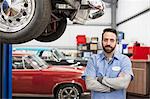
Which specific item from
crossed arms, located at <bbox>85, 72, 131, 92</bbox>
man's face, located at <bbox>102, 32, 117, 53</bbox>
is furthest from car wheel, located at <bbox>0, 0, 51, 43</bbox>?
crossed arms, located at <bbox>85, 72, 131, 92</bbox>

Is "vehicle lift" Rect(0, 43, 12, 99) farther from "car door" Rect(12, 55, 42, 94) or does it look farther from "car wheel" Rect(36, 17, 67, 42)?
"car door" Rect(12, 55, 42, 94)

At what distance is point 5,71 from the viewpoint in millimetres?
3957

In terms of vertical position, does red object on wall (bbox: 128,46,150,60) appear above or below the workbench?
above

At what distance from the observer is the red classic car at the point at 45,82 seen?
7.05m

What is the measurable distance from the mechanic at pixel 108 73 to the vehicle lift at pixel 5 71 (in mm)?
1250

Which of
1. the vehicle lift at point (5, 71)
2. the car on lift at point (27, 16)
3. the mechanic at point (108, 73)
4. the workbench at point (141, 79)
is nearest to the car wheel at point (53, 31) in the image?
the vehicle lift at point (5, 71)

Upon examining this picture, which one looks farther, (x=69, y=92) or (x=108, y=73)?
(x=69, y=92)

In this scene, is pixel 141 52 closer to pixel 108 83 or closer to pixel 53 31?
pixel 53 31

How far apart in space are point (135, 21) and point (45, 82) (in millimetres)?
7479

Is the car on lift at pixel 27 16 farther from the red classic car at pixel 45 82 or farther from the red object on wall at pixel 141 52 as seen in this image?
the red object on wall at pixel 141 52

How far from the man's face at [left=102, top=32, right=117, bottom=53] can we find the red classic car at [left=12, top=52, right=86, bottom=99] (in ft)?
13.1

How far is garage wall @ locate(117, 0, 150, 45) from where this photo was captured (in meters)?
11.5

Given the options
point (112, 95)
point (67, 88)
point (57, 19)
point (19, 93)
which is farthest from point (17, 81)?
point (112, 95)

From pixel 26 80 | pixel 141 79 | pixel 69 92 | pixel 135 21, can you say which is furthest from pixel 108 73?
pixel 135 21
